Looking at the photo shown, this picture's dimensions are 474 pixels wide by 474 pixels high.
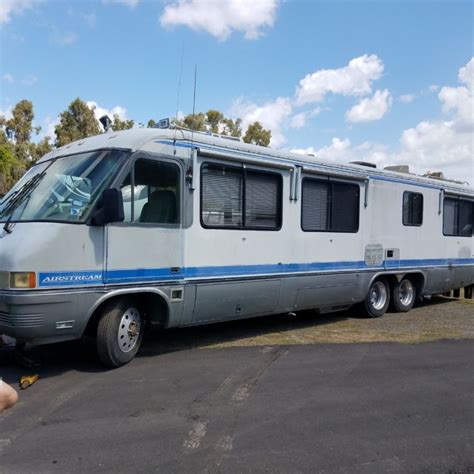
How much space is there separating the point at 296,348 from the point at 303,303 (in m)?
1.21

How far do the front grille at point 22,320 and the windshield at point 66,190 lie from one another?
108cm

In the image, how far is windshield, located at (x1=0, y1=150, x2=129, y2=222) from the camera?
588 cm

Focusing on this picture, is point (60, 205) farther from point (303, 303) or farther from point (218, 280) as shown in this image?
point (303, 303)

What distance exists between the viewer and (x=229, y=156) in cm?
738

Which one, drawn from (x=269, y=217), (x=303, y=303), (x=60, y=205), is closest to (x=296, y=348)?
(x=303, y=303)

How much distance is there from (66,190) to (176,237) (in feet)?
4.90

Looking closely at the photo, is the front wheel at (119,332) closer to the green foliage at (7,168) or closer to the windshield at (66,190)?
the windshield at (66,190)

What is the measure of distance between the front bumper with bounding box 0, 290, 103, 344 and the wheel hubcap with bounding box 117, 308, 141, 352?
0.53 m

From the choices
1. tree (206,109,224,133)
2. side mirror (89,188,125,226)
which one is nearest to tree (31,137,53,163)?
tree (206,109,224,133)

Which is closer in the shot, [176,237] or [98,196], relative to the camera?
[98,196]

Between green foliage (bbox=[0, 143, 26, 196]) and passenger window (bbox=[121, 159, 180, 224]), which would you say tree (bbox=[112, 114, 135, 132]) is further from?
passenger window (bbox=[121, 159, 180, 224])

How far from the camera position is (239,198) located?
7594 mm

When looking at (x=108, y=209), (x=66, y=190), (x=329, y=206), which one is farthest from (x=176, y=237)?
(x=329, y=206)

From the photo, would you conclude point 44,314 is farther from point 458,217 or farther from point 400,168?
point 458,217
